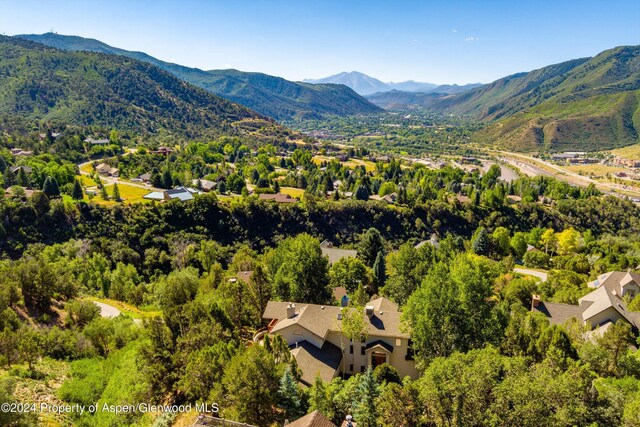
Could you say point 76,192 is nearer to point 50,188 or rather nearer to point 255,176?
point 50,188

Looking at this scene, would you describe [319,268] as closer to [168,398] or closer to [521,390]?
[168,398]

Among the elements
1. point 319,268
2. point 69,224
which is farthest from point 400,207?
point 69,224

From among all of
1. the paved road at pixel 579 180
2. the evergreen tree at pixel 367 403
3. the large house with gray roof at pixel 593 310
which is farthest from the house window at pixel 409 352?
the paved road at pixel 579 180

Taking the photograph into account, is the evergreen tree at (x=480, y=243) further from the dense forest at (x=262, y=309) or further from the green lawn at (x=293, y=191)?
the green lawn at (x=293, y=191)

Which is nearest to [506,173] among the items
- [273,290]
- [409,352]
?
[273,290]

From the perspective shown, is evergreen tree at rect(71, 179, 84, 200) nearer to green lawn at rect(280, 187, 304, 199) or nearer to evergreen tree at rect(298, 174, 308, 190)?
green lawn at rect(280, 187, 304, 199)

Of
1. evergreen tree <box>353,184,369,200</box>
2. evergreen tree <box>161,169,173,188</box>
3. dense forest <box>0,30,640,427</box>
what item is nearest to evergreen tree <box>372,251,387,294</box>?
dense forest <box>0,30,640,427</box>
